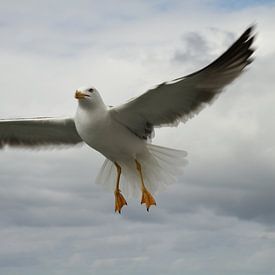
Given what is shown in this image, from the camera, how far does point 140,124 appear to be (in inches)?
525

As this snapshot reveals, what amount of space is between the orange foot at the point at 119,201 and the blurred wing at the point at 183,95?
1102mm

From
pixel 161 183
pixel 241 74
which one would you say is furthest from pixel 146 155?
pixel 241 74

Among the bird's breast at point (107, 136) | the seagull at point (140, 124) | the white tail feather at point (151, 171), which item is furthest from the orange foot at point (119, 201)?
the bird's breast at point (107, 136)

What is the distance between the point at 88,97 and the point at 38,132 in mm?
2542

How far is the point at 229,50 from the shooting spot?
39.5 ft

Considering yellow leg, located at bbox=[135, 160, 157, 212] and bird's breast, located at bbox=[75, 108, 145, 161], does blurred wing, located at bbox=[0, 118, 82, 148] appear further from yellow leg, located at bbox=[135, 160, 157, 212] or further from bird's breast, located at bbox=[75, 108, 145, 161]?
yellow leg, located at bbox=[135, 160, 157, 212]

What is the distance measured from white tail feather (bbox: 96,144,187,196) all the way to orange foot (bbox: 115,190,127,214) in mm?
266

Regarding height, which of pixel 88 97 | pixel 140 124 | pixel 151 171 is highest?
pixel 88 97

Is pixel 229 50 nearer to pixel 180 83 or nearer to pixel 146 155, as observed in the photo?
pixel 180 83

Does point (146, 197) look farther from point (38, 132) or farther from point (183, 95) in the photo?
point (38, 132)

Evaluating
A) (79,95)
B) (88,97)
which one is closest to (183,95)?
(88,97)

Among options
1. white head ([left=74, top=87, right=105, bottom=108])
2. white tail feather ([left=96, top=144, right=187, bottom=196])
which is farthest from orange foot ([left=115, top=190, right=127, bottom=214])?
white head ([left=74, top=87, right=105, bottom=108])

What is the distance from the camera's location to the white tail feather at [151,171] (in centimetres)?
1374

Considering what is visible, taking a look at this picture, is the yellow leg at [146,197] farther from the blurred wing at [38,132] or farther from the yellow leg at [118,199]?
the blurred wing at [38,132]
